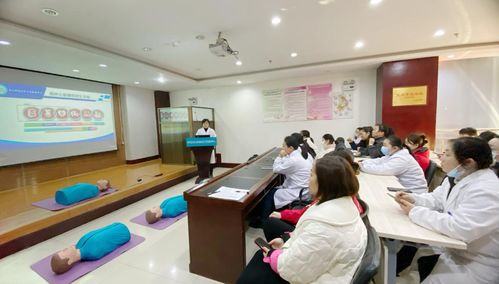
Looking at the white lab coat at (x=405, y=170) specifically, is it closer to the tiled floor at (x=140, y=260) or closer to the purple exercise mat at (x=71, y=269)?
the tiled floor at (x=140, y=260)

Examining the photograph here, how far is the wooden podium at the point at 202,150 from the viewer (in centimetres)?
489

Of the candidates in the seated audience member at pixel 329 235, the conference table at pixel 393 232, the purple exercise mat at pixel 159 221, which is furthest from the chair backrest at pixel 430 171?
the purple exercise mat at pixel 159 221

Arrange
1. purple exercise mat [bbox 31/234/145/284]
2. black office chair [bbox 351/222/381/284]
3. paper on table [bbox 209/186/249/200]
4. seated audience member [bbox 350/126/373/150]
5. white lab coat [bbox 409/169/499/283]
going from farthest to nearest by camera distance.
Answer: seated audience member [bbox 350/126/373/150] → purple exercise mat [bbox 31/234/145/284] → paper on table [bbox 209/186/249/200] → white lab coat [bbox 409/169/499/283] → black office chair [bbox 351/222/381/284]

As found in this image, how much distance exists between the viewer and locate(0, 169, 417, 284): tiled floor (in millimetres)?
2031

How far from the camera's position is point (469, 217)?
109cm

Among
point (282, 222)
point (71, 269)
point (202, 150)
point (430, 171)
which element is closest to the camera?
point (282, 222)

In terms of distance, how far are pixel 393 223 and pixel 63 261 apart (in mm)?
2948

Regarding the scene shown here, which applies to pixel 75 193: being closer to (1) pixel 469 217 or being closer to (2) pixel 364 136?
(1) pixel 469 217

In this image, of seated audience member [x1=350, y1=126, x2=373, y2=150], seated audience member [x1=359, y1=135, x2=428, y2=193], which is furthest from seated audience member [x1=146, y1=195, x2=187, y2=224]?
seated audience member [x1=350, y1=126, x2=373, y2=150]

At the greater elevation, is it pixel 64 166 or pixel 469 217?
pixel 469 217

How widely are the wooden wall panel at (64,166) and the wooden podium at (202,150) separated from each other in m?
2.54

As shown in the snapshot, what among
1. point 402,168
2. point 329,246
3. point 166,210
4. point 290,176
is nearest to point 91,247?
point 166,210

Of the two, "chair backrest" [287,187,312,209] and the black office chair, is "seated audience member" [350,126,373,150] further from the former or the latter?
the black office chair

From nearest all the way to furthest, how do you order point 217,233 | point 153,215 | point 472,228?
point 472,228, point 217,233, point 153,215
